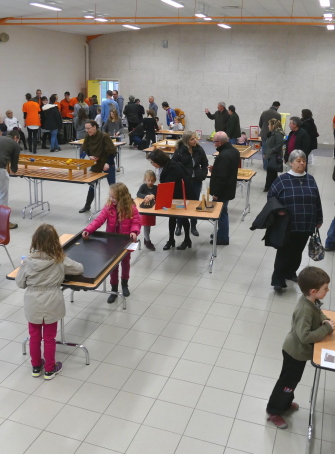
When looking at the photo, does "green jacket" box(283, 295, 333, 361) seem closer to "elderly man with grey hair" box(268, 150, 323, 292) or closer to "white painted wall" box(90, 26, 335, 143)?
"elderly man with grey hair" box(268, 150, 323, 292)

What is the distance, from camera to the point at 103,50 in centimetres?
1848

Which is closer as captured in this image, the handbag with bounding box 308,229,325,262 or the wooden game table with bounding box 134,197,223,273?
the handbag with bounding box 308,229,325,262

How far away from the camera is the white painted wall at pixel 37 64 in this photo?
14312mm

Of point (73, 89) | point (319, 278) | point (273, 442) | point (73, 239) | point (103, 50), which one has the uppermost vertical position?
point (103, 50)

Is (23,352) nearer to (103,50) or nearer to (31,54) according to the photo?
(31,54)

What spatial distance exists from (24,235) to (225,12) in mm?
9852

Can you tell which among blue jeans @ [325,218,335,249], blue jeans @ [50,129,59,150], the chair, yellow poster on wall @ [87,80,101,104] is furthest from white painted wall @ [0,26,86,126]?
blue jeans @ [325,218,335,249]

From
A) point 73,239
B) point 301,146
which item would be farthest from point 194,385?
point 301,146

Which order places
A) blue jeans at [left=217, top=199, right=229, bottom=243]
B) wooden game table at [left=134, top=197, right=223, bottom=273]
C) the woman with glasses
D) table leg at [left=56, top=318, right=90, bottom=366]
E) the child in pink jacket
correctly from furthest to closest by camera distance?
the woman with glasses, blue jeans at [left=217, top=199, right=229, bottom=243], wooden game table at [left=134, top=197, right=223, bottom=273], the child in pink jacket, table leg at [left=56, top=318, right=90, bottom=366]

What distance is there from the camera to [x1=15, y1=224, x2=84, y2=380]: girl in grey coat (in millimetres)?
3533

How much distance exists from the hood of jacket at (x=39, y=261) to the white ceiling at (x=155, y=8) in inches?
360

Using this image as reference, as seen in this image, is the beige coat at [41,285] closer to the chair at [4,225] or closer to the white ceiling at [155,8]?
the chair at [4,225]

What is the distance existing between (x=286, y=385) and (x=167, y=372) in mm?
1077

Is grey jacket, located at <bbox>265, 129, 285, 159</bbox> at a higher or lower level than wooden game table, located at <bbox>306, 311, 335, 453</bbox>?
higher
